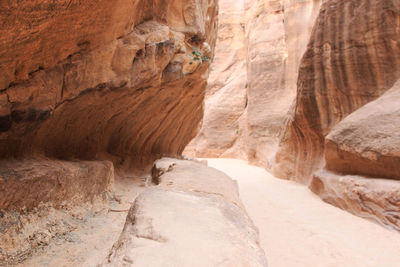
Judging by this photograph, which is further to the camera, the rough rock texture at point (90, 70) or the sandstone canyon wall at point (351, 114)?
the sandstone canyon wall at point (351, 114)

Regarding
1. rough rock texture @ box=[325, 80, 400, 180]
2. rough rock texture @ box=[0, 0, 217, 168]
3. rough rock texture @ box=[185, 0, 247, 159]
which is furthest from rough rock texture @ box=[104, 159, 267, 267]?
rough rock texture @ box=[185, 0, 247, 159]

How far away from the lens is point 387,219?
131 inches

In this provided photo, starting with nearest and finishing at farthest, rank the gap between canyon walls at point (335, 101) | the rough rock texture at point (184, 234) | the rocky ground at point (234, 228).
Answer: the rough rock texture at point (184, 234)
the rocky ground at point (234, 228)
the gap between canyon walls at point (335, 101)

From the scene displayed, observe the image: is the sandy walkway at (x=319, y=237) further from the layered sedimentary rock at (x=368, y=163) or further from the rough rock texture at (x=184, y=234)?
the rough rock texture at (x=184, y=234)

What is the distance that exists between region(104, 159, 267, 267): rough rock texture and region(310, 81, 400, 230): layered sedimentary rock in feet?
7.89

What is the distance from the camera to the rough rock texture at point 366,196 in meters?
3.32

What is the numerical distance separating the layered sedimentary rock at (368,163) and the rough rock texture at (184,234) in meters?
2.41

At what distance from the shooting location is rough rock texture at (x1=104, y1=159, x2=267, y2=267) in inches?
49.7

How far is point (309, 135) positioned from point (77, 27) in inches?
240

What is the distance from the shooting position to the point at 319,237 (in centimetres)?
309

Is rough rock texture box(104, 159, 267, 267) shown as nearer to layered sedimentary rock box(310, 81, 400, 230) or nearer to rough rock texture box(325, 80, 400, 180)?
layered sedimentary rock box(310, 81, 400, 230)

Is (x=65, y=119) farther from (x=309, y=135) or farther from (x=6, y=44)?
(x=309, y=135)

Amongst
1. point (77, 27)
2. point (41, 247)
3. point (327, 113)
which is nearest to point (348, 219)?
point (327, 113)

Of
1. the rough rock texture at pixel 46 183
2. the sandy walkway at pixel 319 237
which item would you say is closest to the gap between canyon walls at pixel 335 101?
A: the sandy walkway at pixel 319 237
